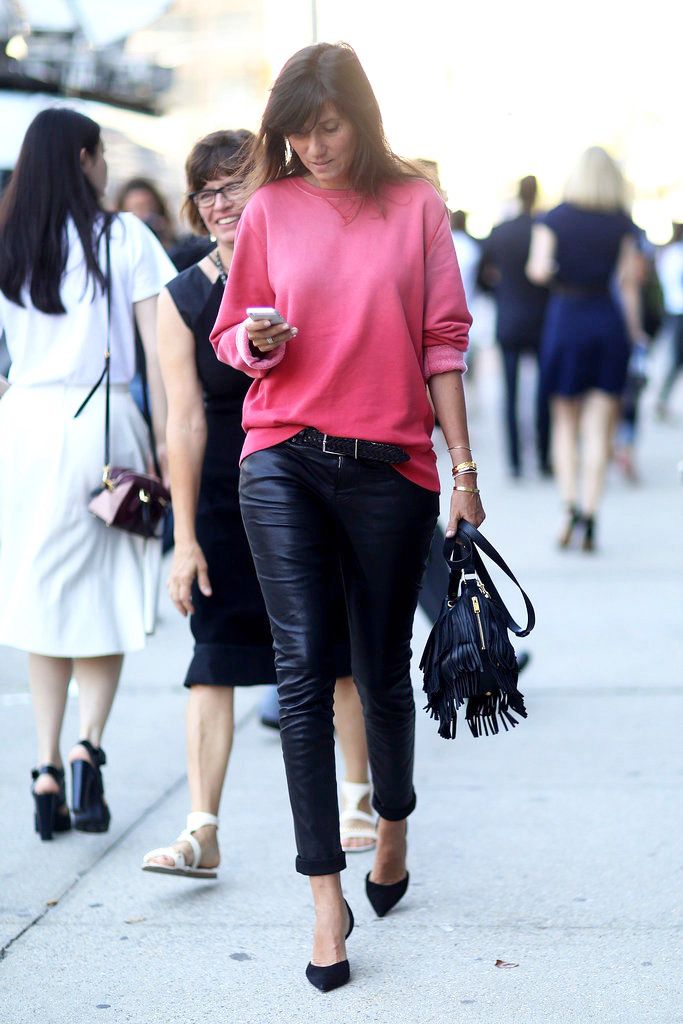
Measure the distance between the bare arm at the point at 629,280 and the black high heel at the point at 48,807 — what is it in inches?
204

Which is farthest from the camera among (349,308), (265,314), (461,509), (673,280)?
(673,280)

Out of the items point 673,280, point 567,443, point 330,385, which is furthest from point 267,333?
point 673,280

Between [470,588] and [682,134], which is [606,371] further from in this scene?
[682,134]

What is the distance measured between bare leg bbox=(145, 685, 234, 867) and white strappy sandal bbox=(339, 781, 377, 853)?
1.26 feet

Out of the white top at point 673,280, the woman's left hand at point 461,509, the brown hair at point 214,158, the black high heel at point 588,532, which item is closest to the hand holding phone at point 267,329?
the woman's left hand at point 461,509

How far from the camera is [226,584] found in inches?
143

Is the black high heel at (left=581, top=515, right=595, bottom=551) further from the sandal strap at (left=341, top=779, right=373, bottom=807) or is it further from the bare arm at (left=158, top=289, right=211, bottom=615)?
the bare arm at (left=158, top=289, right=211, bottom=615)

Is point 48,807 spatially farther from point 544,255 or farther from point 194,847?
point 544,255

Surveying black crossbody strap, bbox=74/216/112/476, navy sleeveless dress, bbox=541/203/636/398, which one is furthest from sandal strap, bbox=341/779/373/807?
navy sleeveless dress, bbox=541/203/636/398

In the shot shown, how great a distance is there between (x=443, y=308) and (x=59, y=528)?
4.72 feet

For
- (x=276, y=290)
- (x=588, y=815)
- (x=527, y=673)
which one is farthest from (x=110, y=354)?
(x=527, y=673)

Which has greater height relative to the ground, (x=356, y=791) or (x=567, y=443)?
(x=567, y=443)

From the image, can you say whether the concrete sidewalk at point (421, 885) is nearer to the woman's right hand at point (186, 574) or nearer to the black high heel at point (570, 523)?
the woman's right hand at point (186, 574)

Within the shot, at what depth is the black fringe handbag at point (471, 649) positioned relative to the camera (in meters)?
2.94
